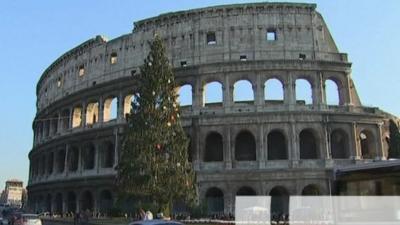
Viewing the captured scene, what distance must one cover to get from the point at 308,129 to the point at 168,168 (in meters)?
14.9

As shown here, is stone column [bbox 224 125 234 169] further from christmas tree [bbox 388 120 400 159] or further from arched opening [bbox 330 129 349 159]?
christmas tree [bbox 388 120 400 159]

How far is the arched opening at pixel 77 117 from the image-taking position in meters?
49.9

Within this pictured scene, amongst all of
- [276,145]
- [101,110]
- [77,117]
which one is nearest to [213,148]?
[276,145]

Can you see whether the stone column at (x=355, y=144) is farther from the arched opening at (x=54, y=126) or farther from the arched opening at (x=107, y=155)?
the arched opening at (x=54, y=126)

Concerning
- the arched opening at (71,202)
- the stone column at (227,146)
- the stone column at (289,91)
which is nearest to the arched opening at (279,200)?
the stone column at (227,146)

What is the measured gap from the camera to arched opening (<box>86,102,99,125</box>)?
159 feet

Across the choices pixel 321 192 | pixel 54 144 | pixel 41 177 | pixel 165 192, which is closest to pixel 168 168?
pixel 165 192

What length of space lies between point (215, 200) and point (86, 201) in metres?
14.7

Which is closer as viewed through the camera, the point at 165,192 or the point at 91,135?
the point at 165,192

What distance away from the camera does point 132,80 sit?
43844mm

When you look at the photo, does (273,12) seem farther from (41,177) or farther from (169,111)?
(41,177)

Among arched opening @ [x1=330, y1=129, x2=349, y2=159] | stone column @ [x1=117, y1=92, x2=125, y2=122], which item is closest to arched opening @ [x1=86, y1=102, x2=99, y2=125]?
stone column @ [x1=117, y1=92, x2=125, y2=122]

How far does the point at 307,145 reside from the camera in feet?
130

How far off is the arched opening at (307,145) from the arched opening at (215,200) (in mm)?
7446
